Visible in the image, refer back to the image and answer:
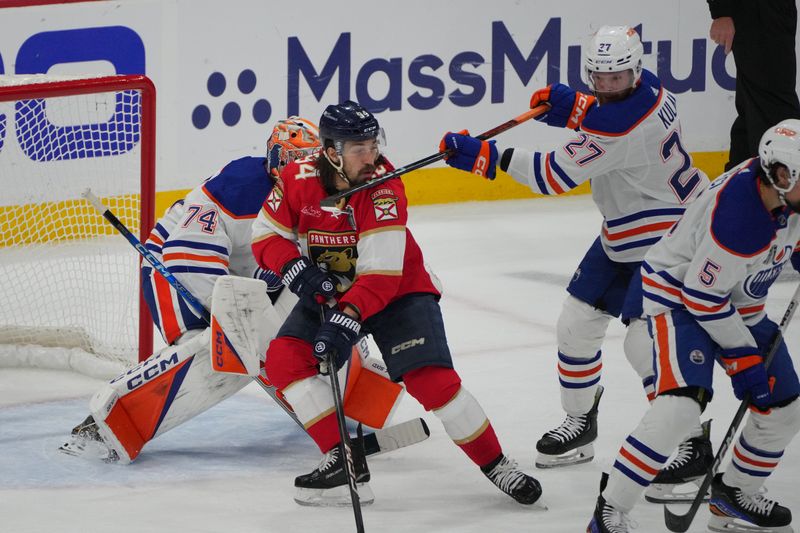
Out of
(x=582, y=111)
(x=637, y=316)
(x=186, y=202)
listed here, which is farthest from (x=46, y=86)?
(x=637, y=316)

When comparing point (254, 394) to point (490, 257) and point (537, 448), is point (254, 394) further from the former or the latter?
point (490, 257)

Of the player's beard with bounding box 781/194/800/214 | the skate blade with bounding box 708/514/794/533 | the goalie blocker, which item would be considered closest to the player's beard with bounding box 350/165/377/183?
the goalie blocker

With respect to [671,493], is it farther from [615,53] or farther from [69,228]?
[69,228]

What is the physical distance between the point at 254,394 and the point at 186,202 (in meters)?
0.72

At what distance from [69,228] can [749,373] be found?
2.86 meters

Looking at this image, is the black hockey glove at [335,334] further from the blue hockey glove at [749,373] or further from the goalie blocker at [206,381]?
the blue hockey glove at [749,373]

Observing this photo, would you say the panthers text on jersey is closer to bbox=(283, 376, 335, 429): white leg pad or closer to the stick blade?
bbox=(283, 376, 335, 429): white leg pad

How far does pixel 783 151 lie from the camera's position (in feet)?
8.89

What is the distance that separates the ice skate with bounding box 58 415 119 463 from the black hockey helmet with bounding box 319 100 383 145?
103cm

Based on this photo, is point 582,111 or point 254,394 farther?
point 254,394

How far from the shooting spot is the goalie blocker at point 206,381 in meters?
3.43

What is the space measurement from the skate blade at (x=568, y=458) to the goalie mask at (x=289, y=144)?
100 centimetres

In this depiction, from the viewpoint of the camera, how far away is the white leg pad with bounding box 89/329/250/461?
352cm

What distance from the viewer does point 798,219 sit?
284 cm
